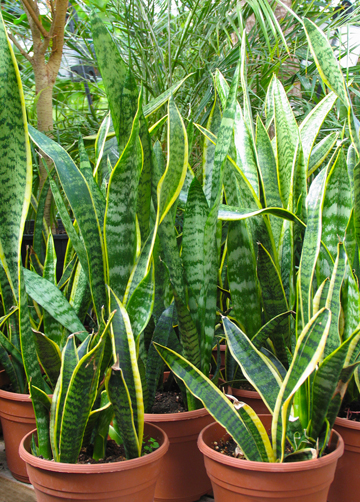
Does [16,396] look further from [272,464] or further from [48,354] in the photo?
[272,464]

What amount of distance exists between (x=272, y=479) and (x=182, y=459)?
217 millimetres

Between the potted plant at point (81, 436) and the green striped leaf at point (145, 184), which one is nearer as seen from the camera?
the potted plant at point (81, 436)

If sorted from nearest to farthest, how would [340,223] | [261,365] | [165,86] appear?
1. [261,365]
2. [340,223]
3. [165,86]

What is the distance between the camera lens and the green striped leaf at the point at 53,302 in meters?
0.70

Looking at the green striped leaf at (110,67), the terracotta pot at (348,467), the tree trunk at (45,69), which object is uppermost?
the tree trunk at (45,69)

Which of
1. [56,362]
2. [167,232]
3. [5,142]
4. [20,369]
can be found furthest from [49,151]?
[20,369]

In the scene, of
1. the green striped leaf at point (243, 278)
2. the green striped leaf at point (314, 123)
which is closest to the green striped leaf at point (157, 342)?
the green striped leaf at point (243, 278)

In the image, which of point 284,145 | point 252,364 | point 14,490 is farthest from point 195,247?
point 14,490

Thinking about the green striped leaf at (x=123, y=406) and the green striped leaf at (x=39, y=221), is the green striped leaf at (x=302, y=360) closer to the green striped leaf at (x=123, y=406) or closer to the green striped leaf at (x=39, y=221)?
the green striped leaf at (x=123, y=406)

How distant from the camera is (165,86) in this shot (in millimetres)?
1631

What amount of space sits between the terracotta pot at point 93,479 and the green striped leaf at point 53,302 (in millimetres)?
201

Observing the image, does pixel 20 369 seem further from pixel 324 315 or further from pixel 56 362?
pixel 324 315

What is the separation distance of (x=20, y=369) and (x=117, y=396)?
0.38m

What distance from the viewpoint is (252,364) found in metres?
0.61
